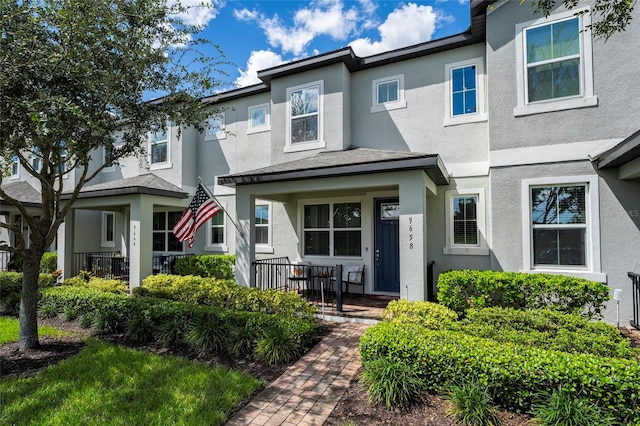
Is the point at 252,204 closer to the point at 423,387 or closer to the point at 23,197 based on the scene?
the point at 423,387

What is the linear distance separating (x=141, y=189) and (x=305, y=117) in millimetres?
5665

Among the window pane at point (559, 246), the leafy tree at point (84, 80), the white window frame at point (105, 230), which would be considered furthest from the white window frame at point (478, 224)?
the white window frame at point (105, 230)

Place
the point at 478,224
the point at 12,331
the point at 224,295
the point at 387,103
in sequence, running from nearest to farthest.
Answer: the point at 12,331, the point at 224,295, the point at 478,224, the point at 387,103

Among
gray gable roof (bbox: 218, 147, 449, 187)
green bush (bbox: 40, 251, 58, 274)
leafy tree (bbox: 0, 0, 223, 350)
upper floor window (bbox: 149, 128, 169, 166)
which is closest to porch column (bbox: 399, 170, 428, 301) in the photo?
gray gable roof (bbox: 218, 147, 449, 187)

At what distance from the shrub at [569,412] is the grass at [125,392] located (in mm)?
3392

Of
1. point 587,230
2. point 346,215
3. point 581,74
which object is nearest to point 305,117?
point 346,215

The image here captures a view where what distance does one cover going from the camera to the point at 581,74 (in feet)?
23.3

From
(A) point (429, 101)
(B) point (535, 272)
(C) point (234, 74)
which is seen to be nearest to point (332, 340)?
(B) point (535, 272)

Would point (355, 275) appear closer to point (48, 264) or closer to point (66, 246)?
point (66, 246)

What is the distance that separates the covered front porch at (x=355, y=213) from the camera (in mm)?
6805

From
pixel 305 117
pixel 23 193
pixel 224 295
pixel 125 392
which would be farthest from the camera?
pixel 23 193

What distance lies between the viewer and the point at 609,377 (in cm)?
341

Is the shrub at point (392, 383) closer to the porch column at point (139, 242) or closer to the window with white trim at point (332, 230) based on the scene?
the window with white trim at point (332, 230)

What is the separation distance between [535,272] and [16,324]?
11.6m
